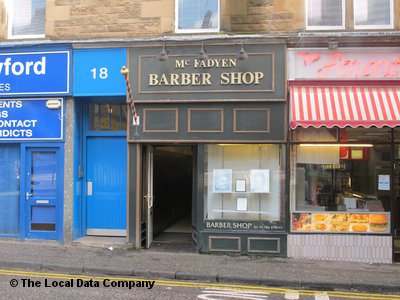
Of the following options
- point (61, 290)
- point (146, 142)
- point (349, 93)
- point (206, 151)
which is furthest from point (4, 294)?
point (349, 93)

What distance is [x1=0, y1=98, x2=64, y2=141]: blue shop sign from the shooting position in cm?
1005

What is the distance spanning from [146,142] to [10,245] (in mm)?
3924

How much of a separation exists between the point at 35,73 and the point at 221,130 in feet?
15.3

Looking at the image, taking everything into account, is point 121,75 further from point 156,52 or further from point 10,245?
point 10,245

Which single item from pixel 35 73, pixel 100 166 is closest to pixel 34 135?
pixel 35 73

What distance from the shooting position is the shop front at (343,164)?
8898 millimetres

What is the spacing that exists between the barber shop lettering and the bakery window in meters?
1.59

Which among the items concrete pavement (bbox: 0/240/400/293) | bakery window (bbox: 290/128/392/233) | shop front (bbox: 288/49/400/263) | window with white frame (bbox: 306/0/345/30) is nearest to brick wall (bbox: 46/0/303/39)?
window with white frame (bbox: 306/0/345/30)

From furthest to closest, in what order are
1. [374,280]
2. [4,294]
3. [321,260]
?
[321,260]
[374,280]
[4,294]

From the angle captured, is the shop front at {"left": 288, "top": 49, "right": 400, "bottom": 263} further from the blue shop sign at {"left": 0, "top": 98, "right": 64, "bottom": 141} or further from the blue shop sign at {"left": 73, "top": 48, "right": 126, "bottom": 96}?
the blue shop sign at {"left": 0, "top": 98, "right": 64, "bottom": 141}

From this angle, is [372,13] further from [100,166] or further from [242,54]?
[100,166]

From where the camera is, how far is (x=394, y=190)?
9.12 meters

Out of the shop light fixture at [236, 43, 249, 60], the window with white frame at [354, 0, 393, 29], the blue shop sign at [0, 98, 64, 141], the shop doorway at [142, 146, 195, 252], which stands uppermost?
the window with white frame at [354, 0, 393, 29]

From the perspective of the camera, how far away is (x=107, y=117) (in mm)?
10617
